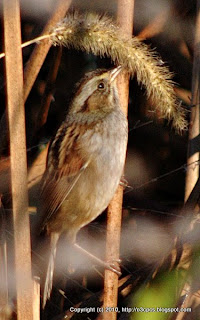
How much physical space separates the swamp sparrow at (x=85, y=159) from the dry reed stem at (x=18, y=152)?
0.64 meters

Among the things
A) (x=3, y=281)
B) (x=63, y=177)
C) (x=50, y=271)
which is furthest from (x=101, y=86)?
(x=3, y=281)

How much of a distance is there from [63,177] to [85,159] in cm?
17

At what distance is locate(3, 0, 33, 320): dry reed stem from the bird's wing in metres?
0.76

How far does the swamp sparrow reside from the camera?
2.72 meters

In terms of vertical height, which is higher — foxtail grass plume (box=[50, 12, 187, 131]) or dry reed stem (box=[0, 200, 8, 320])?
foxtail grass plume (box=[50, 12, 187, 131])

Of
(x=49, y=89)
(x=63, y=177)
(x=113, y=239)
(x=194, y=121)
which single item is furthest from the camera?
(x=49, y=89)

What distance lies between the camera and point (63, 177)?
2877 mm

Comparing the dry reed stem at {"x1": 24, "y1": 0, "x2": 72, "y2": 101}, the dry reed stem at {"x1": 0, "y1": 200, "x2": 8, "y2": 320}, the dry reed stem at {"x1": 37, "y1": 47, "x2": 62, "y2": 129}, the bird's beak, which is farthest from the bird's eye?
the dry reed stem at {"x1": 0, "y1": 200, "x2": 8, "y2": 320}

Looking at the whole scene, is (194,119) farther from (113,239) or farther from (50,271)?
(50,271)

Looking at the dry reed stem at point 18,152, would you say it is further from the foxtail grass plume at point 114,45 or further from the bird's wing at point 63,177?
the bird's wing at point 63,177

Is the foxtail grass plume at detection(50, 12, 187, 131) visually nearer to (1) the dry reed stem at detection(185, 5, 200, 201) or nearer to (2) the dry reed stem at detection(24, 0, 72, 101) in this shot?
(2) the dry reed stem at detection(24, 0, 72, 101)

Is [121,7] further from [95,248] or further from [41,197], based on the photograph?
[95,248]

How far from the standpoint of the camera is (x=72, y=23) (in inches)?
76.5

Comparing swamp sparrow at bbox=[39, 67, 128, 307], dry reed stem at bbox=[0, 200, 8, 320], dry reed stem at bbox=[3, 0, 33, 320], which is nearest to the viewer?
dry reed stem at bbox=[3, 0, 33, 320]
